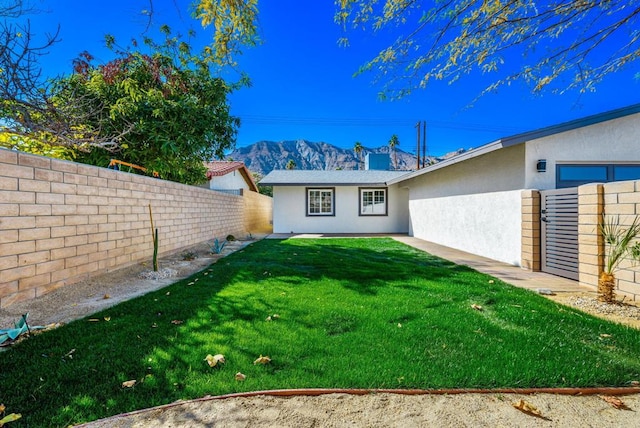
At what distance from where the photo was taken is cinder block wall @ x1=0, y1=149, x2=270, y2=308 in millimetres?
3395

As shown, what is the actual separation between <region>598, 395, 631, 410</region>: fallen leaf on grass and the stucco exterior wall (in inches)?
206

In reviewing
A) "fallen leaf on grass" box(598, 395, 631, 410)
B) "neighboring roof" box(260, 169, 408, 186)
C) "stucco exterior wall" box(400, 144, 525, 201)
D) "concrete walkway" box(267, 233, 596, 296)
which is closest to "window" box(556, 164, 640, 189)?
"stucco exterior wall" box(400, 144, 525, 201)

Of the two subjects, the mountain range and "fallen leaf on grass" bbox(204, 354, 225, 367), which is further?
the mountain range

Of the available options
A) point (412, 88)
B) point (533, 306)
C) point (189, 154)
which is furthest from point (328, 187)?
point (533, 306)

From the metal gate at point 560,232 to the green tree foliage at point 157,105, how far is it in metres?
8.45

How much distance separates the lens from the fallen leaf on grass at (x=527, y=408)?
183cm

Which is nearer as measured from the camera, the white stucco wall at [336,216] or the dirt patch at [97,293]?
the dirt patch at [97,293]

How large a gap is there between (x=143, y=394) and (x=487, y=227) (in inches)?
313

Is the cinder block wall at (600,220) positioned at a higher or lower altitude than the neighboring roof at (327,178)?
lower

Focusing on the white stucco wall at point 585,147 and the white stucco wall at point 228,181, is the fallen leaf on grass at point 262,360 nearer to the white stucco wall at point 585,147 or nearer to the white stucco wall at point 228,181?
the white stucco wall at point 585,147

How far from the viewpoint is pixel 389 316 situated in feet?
11.1

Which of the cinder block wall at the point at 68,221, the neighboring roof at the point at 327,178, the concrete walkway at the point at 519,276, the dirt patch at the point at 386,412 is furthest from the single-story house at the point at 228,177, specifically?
the dirt patch at the point at 386,412

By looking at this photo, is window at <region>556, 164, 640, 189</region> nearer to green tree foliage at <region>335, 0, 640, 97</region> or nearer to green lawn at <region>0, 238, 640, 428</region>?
green tree foliage at <region>335, 0, 640, 97</region>

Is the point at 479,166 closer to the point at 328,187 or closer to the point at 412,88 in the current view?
the point at 412,88
